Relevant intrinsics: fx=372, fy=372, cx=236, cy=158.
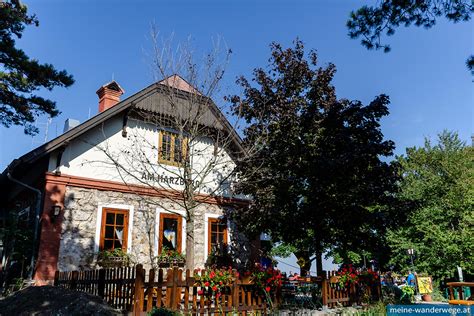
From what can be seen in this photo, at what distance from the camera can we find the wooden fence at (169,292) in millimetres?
6852

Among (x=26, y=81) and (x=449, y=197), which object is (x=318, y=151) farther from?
(x=449, y=197)

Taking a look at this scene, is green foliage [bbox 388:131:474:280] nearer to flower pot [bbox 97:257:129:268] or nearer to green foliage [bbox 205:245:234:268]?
green foliage [bbox 205:245:234:268]

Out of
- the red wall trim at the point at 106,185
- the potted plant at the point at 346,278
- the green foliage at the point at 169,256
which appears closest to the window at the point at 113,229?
the red wall trim at the point at 106,185

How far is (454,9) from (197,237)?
981cm

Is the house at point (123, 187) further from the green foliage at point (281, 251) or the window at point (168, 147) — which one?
the green foliage at point (281, 251)

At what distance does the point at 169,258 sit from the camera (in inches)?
468

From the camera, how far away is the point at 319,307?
8.97 meters

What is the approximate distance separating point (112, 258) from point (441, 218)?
19.8 m

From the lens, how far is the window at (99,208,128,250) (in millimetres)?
11133

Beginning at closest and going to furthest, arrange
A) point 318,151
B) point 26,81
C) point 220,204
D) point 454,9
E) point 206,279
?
point 454,9 < point 206,279 < point 26,81 < point 318,151 < point 220,204

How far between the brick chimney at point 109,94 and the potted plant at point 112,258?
6133 millimetres

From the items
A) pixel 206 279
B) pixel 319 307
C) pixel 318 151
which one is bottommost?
pixel 319 307

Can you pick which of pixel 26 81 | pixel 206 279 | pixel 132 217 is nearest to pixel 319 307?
pixel 206 279

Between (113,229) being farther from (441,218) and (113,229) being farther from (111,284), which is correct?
(441,218)
